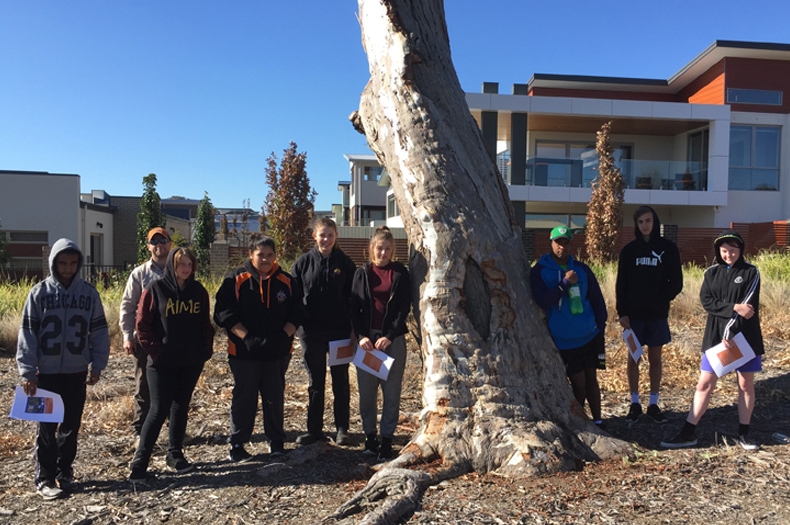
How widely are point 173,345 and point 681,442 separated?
4.00 metres

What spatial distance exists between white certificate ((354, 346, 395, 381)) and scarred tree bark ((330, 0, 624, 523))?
12.3 inches

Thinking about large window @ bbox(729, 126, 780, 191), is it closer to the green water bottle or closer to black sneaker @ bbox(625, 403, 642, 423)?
black sneaker @ bbox(625, 403, 642, 423)

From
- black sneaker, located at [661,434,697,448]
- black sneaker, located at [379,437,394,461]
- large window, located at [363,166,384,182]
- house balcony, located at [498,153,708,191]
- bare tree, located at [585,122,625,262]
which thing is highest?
large window, located at [363,166,384,182]

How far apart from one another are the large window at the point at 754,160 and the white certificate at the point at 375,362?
953 inches

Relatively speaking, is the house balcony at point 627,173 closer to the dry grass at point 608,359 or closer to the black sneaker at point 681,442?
the dry grass at point 608,359

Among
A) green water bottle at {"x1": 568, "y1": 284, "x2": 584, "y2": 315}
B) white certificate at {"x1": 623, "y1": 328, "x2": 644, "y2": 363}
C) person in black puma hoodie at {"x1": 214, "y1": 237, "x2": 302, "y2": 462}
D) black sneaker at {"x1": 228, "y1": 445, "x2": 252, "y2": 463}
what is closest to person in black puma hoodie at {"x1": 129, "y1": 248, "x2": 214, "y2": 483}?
person in black puma hoodie at {"x1": 214, "y1": 237, "x2": 302, "y2": 462}

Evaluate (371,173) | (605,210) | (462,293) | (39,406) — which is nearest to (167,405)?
(39,406)

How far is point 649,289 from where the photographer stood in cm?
553

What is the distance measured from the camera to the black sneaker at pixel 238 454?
496 centimetres

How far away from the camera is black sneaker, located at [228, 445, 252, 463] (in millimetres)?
4965

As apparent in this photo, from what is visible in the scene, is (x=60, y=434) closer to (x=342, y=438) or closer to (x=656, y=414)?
(x=342, y=438)

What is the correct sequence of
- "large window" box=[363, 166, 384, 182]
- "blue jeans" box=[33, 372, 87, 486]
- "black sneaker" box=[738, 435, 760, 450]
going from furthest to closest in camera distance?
"large window" box=[363, 166, 384, 182] < "black sneaker" box=[738, 435, 760, 450] < "blue jeans" box=[33, 372, 87, 486]

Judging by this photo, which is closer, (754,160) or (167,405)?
(167,405)

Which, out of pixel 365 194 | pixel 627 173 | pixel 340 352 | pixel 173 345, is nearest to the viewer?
pixel 173 345
